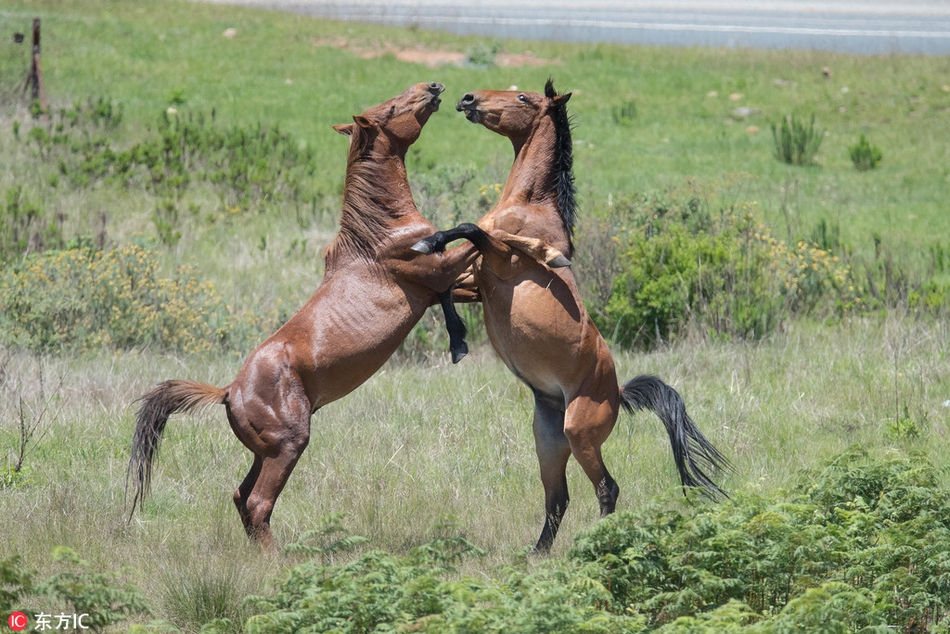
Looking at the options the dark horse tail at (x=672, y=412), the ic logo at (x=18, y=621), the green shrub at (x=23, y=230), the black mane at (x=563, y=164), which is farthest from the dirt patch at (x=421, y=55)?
the ic logo at (x=18, y=621)

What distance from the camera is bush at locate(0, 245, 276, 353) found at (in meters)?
11.0

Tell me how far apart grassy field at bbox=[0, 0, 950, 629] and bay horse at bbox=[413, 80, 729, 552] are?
18.9 inches

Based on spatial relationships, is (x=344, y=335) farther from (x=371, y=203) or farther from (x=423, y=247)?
(x=371, y=203)

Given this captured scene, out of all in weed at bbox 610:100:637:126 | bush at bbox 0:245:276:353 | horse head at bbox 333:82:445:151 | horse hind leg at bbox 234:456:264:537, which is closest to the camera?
horse hind leg at bbox 234:456:264:537

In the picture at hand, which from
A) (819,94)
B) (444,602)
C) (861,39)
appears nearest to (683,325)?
(444,602)

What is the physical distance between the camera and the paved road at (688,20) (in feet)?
92.5

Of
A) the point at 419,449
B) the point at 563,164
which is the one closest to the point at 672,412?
the point at 563,164

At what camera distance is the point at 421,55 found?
2653 cm

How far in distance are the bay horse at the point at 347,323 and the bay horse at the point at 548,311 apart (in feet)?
0.62

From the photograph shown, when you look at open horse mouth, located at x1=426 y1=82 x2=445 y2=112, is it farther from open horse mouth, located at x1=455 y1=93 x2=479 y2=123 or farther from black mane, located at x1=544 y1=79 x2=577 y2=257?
black mane, located at x1=544 y1=79 x2=577 y2=257

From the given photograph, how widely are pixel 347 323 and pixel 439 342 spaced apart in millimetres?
5467

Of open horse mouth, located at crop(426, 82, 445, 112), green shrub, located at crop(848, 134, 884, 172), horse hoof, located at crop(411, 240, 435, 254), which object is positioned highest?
open horse mouth, located at crop(426, 82, 445, 112)

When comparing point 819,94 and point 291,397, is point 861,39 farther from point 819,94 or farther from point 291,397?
point 291,397

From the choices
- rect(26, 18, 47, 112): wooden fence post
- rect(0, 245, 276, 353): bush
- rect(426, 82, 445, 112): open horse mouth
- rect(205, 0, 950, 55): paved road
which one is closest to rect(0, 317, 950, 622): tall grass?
rect(0, 245, 276, 353): bush
